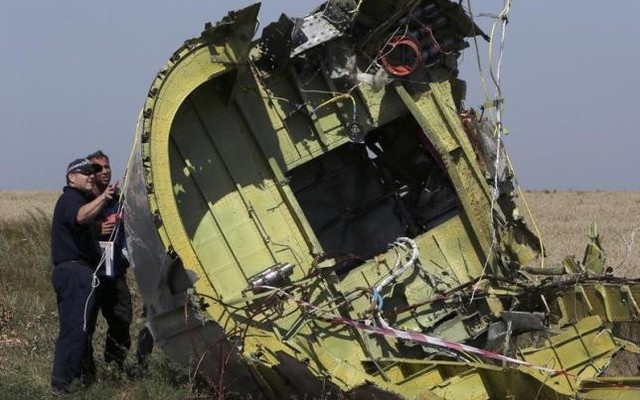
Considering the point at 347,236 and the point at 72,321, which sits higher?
the point at 72,321

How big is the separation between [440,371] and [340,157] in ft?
9.98

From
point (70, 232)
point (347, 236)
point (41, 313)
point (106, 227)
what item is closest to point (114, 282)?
point (106, 227)

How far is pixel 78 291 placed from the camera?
6879 mm

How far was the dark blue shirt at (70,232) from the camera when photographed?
696 centimetres

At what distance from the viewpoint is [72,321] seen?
6.85 meters

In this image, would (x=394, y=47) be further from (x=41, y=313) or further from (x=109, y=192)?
(x=41, y=313)

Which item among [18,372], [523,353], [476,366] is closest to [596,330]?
[523,353]

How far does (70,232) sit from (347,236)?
9.68ft

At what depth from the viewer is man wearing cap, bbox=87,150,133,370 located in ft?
23.5

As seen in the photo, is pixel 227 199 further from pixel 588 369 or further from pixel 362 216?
pixel 588 369

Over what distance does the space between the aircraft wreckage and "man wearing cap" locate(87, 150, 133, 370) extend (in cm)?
60

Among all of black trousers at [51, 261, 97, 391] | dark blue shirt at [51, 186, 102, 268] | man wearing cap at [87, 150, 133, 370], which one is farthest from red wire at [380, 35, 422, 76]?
black trousers at [51, 261, 97, 391]

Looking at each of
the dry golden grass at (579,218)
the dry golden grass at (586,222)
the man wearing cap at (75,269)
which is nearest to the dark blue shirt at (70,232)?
the man wearing cap at (75,269)

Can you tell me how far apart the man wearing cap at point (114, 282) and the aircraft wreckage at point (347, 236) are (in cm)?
60
